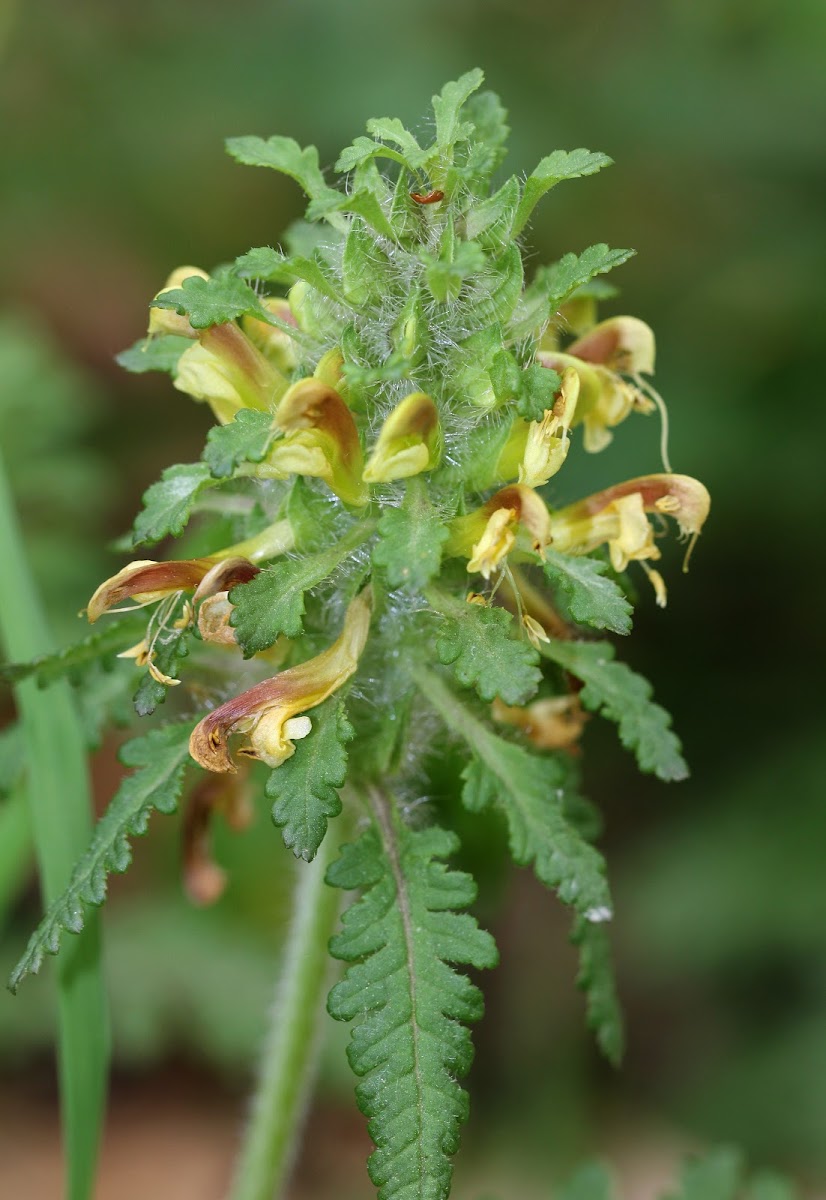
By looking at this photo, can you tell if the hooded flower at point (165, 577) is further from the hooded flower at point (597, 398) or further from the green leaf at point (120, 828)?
the hooded flower at point (597, 398)

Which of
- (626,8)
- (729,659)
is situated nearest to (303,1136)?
(729,659)

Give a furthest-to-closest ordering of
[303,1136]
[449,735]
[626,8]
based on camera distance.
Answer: [626,8] → [303,1136] → [449,735]

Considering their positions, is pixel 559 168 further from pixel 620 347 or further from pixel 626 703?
pixel 626 703

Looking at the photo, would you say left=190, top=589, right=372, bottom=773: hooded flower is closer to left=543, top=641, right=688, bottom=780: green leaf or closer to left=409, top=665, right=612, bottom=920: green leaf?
left=409, top=665, right=612, bottom=920: green leaf

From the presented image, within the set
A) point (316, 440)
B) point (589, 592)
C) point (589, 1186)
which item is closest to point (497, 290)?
point (316, 440)

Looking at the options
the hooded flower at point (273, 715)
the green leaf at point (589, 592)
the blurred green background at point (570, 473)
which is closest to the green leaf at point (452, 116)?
the green leaf at point (589, 592)

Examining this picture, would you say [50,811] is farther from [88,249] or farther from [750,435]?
[88,249]

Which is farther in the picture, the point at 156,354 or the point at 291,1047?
A: the point at 291,1047
